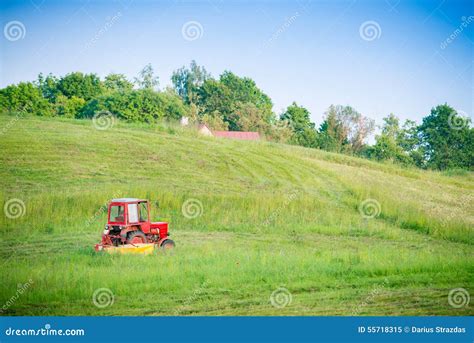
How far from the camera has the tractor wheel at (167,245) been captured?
8.02 meters

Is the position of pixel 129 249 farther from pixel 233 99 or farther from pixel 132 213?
pixel 233 99

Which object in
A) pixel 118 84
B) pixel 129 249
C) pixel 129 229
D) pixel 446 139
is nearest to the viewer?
pixel 129 249

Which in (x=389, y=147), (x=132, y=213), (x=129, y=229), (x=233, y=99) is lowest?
(x=129, y=229)

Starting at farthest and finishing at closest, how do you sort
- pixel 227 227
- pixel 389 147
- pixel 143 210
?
pixel 389 147
pixel 227 227
pixel 143 210

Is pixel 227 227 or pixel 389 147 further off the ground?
pixel 389 147

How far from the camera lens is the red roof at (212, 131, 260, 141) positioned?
10.7 m

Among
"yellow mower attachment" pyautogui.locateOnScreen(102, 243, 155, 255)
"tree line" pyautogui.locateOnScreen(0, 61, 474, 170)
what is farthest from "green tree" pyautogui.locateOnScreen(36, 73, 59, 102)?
"yellow mower attachment" pyautogui.locateOnScreen(102, 243, 155, 255)

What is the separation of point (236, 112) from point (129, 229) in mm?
3826

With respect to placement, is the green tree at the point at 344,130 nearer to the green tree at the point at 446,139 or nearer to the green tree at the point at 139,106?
the green tree at the point at 446,139

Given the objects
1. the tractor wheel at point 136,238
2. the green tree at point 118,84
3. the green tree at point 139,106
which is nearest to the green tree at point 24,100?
the green tree at point 139,106

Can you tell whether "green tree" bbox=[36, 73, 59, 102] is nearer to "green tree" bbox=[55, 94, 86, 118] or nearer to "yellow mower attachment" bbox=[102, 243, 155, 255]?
"green tree" bbox=[55, 94, 86, 118]

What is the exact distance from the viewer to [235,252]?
27.0ft

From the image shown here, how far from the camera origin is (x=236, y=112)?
10.7m

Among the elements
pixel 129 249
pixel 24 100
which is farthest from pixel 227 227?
pixel 24 100
